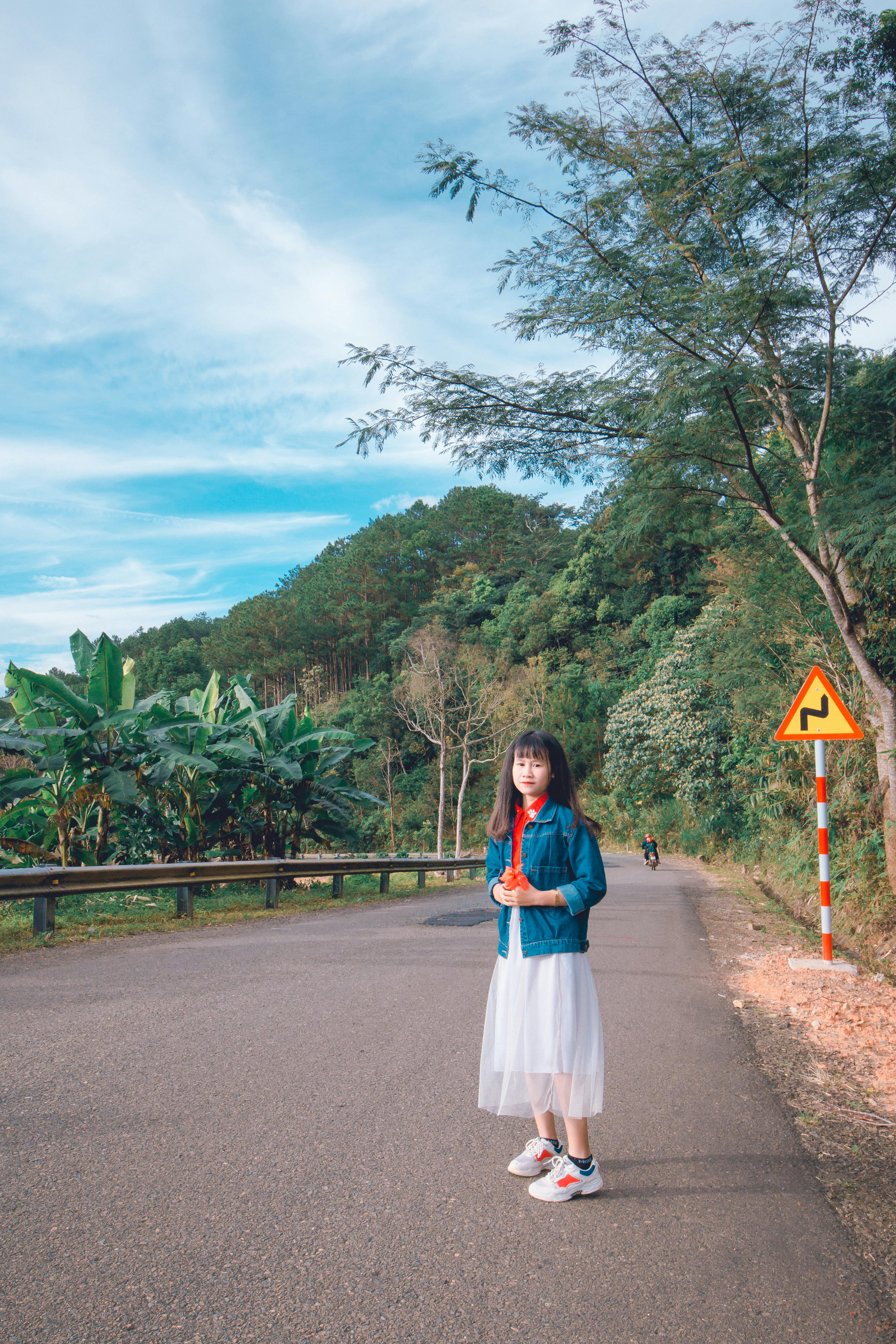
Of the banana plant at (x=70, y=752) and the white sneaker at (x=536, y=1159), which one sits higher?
the banana plant at (x=70, y=752)

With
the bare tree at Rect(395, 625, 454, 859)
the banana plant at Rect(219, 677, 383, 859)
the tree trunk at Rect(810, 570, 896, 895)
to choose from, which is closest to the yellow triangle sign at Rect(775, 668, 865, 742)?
the tree trunk at Rect(810, 570, 896, 895)

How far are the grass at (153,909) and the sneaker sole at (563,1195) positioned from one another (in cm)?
613

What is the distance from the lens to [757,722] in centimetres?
1738

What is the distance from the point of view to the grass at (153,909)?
8383mm

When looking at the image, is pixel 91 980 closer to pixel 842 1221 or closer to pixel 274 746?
pixel 842 1221

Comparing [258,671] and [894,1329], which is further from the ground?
[258,671]

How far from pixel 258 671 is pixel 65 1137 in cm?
5552

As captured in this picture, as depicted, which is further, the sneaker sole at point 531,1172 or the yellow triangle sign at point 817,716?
the yellow triangle sign at point 817,716

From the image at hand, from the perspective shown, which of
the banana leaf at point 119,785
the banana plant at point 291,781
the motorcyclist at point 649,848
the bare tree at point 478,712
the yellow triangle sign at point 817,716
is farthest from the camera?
the bare tree at point 478,712

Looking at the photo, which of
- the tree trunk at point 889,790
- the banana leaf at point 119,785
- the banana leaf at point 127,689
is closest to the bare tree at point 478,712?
the banana leaf at point 127,689

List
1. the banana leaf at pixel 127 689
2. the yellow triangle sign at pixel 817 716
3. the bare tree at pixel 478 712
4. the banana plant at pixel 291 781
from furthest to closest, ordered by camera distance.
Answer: the bare tree at pixel 478 712
the banana plant at pixel 291 781
the banana leaf at pixel 127 689
the yellow triangle sign at pixel 817 716

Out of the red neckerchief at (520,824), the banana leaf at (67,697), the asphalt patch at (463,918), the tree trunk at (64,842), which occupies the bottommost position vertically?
the asphalt patch at (463,918)

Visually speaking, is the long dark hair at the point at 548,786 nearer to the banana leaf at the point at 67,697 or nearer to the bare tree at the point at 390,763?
the banana leaf at the point at 67,697

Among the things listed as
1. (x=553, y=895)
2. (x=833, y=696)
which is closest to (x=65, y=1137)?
(x=553, y=895)
